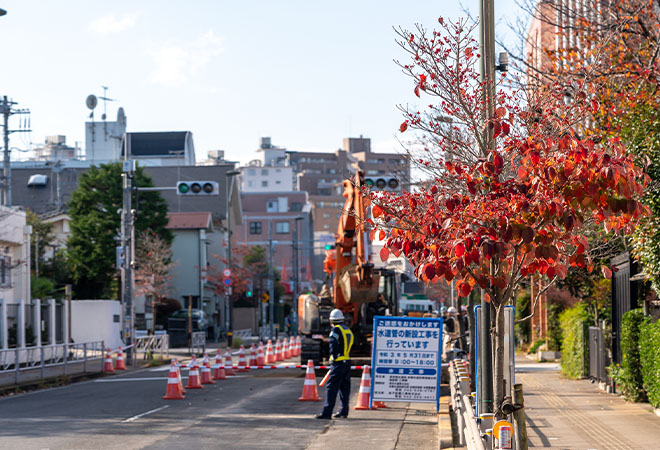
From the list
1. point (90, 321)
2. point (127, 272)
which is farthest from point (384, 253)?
point (90, 321)

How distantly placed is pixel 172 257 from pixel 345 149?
9333cm

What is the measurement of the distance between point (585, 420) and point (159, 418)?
23.8 ft

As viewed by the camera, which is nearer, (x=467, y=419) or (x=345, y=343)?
(x=467, y=419)

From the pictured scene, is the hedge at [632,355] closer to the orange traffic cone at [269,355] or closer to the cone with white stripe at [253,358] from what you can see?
the cone with white stripe at [253,358]

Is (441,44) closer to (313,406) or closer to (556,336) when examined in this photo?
(313,406)

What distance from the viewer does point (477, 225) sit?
835 centimetres

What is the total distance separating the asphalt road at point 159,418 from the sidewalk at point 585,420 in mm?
3565

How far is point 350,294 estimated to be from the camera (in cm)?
2559

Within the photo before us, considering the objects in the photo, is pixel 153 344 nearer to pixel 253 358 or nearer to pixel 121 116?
pixel 253 358

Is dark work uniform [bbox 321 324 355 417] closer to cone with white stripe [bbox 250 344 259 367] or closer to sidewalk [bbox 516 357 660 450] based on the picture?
sidewalk [bbox 516 357 660 450]

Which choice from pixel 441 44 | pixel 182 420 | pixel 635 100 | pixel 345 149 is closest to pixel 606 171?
pixel 441 44

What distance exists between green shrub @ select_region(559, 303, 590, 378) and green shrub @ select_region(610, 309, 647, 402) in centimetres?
569

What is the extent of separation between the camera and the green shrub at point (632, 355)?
1775cm

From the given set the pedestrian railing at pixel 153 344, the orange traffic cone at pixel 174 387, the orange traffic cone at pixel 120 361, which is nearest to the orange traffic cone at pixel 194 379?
the orange traffic cone at pixel 174 387
